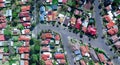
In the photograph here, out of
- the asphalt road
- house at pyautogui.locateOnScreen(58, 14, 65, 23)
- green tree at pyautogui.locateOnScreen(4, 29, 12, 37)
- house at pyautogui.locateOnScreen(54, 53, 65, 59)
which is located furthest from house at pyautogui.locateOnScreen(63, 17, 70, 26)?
green tree at pyautogui.locateOnScreen(4, 29, 12, 37)

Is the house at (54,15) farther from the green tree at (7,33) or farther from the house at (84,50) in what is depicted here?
the green tree at (7,33)

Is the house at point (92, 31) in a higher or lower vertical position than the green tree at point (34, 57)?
higher

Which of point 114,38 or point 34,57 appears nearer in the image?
point 114,38

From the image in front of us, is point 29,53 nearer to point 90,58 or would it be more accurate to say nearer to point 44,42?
point 44,42

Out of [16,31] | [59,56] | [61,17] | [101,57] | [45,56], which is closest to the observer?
[101,57]

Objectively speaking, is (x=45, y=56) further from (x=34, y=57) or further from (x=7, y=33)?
(x=7, y=33)

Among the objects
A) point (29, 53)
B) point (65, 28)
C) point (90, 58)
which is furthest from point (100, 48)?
point (29, 53)

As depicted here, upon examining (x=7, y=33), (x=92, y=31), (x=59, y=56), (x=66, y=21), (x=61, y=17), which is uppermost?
(x=61, y=17)

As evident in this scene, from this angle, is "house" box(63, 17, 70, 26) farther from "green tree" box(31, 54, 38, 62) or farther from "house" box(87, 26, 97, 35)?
"green tree" box(31, 54, 38, 62)

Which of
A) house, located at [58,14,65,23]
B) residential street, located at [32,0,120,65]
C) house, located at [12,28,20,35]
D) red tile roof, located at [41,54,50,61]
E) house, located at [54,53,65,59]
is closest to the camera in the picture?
residential street, located at [32,0,120,65]

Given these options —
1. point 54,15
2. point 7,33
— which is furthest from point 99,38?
point 7,33

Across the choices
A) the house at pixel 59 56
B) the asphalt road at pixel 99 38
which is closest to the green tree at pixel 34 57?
the house at pixel 59 56

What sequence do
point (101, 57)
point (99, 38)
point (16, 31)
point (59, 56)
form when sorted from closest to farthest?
point (101, 57) → point (99, 38) → point (59, 56) → point (16, 31)
